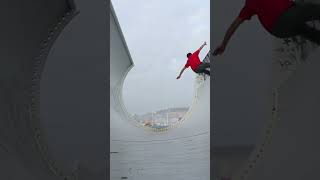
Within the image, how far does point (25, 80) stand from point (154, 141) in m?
8.11

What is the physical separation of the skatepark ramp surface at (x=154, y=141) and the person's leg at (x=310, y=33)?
9.58 feet

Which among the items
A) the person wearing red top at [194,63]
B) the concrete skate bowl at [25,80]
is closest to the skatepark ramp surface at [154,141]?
the person wearing red top at [194,63]

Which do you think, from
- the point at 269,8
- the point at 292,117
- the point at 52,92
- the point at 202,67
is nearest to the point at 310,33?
the point at 269,8

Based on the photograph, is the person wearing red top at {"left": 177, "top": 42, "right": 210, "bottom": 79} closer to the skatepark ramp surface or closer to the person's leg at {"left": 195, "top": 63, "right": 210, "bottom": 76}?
the person's leg at {"left": 195, "top": 63, "right": 210, "bottom": 76}

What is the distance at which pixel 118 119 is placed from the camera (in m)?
11.7

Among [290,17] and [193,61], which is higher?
[193,61]

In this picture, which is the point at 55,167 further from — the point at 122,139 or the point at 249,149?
the point at 122,139

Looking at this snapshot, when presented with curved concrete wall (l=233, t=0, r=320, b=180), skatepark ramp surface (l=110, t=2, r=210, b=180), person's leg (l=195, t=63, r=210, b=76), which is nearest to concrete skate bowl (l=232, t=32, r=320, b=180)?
curved concrete wall (l=233, t=0, r=320, b=180)

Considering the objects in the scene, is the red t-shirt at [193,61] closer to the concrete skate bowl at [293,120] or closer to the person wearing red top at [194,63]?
the person wearing red top at [194,63]

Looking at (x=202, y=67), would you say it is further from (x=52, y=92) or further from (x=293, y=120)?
(x=293, y=120)

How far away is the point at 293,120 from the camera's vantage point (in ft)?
6.20

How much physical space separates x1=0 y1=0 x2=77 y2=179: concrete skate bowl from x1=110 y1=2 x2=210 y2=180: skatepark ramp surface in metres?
2.42

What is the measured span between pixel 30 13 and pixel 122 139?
26.8 ft

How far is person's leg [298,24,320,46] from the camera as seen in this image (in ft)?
5.62
